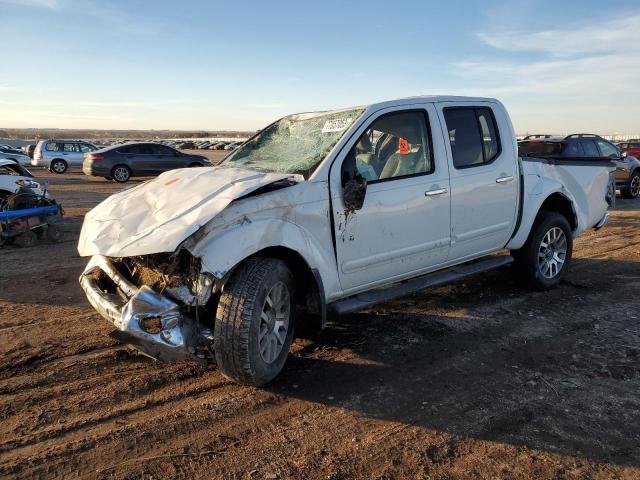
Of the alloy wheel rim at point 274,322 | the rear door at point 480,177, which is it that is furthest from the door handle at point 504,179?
the alloy wheel rim at point 274,322

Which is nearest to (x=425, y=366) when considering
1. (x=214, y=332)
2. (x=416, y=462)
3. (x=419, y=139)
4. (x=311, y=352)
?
(x=311, y=352)

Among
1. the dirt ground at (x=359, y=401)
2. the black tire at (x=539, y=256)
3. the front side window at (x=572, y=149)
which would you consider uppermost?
the front side window at (x=572, y=149)

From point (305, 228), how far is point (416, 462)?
173cm

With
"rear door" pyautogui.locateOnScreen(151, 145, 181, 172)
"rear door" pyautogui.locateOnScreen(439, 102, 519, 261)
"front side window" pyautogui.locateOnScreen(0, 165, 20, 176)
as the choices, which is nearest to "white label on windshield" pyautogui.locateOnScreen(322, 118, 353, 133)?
"rear door" pyautogui.locateOnScreen(439, 102, 519, 261)

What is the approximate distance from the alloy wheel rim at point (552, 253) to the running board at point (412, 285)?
0.54 metres

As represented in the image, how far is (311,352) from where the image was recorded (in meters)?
4.29

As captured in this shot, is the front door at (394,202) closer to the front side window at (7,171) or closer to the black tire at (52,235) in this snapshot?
the black tire at (52,235)

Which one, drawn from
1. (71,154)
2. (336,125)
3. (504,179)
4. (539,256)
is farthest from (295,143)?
(71,154)

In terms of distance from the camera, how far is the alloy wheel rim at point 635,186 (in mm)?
15328

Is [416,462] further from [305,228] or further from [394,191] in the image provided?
[394,191]

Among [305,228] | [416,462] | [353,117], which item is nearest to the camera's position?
[416,462]

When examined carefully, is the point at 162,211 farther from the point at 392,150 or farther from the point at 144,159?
the point at 144,159

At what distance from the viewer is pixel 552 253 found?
6.01m

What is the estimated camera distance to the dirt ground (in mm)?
2867
